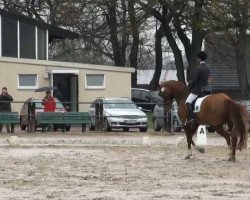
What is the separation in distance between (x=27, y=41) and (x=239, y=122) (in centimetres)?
2773

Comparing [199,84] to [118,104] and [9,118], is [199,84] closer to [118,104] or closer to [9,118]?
[9,118]

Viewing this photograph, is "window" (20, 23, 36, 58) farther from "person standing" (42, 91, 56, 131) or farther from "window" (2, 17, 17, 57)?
"person standing" (42, 91, 56, 131)

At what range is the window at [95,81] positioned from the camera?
42.3m

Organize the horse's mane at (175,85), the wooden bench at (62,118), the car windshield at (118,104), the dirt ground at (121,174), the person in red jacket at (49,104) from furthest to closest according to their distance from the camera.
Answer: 1. the car windshield at (118,104)
2. the person in red jacket at (49,104)
3. the wooden bench at (62,118)
4. the horse's mane at (175,85)
5. the dirt ground at (121,174)

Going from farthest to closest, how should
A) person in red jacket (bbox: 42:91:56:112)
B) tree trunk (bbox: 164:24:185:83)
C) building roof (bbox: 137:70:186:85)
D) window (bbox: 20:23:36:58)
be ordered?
building roof (bbox: 137:70:186:85), tree trunk (bbox: 164:24:185:83), window (bbox: 20:23:36:58), person in red jacket (bbox: 42:91:56:112)

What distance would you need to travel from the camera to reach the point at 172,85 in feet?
63.3

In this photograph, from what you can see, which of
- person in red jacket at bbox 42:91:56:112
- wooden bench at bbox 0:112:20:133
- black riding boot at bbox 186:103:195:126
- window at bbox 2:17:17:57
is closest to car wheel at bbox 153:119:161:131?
person in red jacket at bbox 42:91:56:112

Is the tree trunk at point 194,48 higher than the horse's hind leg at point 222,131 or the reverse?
higher

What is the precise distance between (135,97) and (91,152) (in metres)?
32.8

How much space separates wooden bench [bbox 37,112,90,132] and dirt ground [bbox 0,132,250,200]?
12.0 metres

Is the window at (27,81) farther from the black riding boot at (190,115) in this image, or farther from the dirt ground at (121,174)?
the black riding boot at (190,115)

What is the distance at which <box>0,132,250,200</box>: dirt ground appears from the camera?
11.6 m

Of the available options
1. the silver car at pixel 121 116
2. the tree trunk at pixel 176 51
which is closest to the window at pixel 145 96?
the tree trunk at pixel 176 51

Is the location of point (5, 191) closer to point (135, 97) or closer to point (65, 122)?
point (65, 122)
